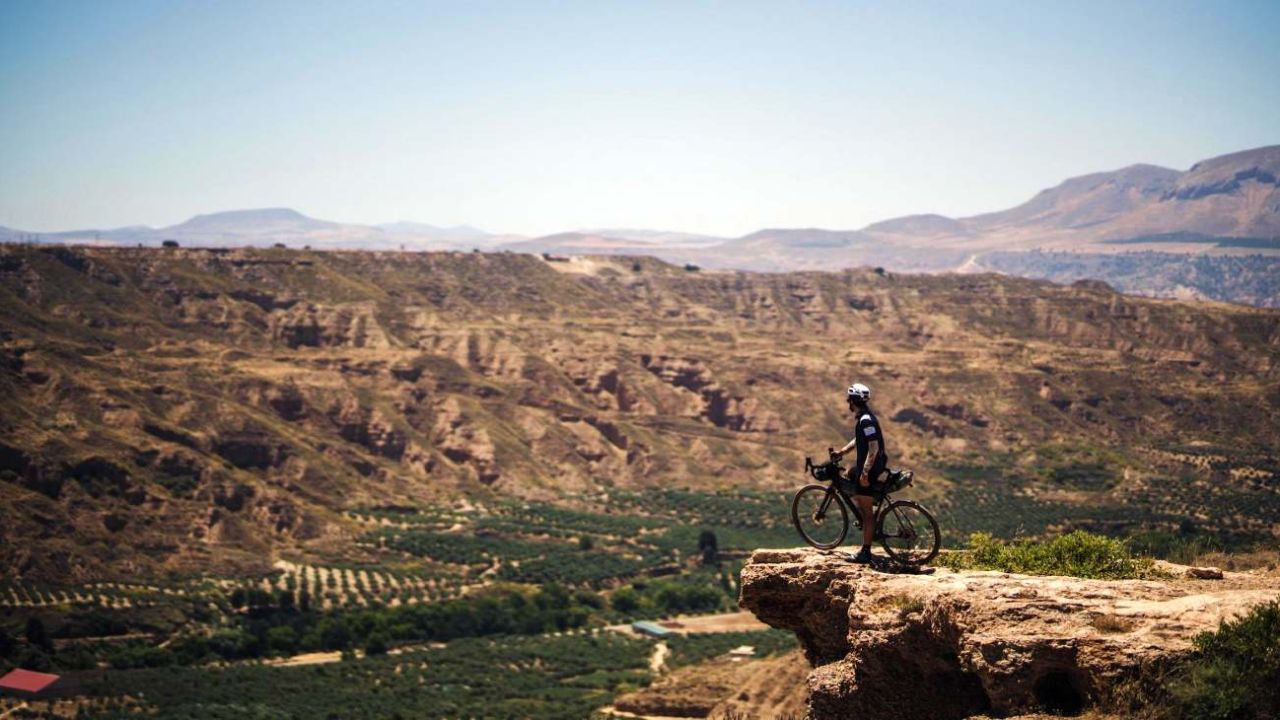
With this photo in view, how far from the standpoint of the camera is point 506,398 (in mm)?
134375

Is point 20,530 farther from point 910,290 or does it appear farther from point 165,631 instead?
point 910,290

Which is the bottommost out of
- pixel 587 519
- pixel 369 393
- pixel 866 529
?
pixel 587 519

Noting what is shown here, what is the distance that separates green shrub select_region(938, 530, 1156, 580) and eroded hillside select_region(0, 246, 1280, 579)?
204 ft

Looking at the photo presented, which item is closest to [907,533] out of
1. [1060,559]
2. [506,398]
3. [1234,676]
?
[1060,559]

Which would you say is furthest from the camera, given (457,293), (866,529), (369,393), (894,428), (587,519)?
(457,293)

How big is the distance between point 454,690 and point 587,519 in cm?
4574

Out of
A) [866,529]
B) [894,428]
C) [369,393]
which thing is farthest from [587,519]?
[866,529]

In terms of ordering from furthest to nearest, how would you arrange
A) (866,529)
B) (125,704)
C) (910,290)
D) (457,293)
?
(910,290) → (457,293) → (125,704) → (866,529)

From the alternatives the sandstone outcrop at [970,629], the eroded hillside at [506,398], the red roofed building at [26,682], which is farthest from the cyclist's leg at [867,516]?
the eroded hillside at [506,398]

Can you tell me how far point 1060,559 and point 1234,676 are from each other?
5.23 meters

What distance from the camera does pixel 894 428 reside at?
136500 millimetres

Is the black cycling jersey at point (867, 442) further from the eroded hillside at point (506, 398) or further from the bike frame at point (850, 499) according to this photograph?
the eroded hillside at point (506, 398)

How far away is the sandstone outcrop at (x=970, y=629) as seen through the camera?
42.9 feet

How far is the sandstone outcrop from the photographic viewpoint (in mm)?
13070
